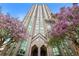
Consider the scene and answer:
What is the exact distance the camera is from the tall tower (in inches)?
96.7

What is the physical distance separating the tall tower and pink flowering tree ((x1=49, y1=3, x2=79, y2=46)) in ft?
0.41

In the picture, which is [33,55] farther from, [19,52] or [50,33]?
[50,33]

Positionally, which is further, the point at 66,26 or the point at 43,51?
the point at 66,26

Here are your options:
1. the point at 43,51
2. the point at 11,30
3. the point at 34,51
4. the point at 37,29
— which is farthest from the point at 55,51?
the point at 11,30

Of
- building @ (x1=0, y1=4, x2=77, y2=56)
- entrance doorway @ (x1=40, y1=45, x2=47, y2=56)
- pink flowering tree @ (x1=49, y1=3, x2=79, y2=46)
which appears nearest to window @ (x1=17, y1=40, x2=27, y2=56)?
building @ (x1=0, y1=4, x2=77, y2=56)

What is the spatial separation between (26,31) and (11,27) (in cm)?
22

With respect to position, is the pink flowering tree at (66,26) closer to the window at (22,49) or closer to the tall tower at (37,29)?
the tall tower at (37,29)

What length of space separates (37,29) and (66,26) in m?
0.41

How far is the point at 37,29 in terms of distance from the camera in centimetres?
256

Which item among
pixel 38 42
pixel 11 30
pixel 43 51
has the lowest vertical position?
pixel 43 51

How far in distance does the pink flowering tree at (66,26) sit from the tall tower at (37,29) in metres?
0.13

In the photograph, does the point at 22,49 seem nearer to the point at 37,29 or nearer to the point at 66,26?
the point at 37,29

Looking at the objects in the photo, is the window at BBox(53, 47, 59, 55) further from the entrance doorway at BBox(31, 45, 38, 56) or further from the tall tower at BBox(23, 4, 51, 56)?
the entrance doorway at BBox(31, 45, 38, 56)

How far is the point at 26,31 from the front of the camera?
2.56 m
